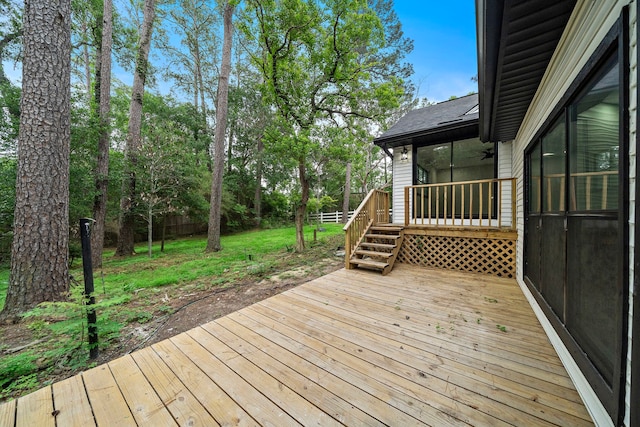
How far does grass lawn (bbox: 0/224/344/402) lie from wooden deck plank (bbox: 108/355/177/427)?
1.76 feet

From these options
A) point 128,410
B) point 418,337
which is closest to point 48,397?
point 128,410

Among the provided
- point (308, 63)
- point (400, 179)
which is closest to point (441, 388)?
point (400, 179)

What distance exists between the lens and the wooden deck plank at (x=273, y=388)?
142 cm

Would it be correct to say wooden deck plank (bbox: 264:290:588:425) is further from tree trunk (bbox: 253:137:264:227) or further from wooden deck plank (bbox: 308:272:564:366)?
tree trunk (bbox: 253:137:264:227)

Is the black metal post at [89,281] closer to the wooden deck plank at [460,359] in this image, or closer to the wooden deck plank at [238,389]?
the wooden deck plank at [238,389]

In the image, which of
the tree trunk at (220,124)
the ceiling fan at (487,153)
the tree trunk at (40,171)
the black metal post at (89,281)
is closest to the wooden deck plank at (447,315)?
the black metal post at (89,281)

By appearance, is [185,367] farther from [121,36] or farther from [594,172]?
[121,36]

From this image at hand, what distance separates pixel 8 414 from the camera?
4.87 ft

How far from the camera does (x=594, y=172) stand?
1543 mm

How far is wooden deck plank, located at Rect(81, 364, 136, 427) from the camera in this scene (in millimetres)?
1435

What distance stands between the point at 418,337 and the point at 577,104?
247 centimetres

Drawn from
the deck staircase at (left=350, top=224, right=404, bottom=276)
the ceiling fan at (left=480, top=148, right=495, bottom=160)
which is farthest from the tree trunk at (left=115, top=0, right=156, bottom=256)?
the ceiling fan at (left=480, top=148, right=495, bottom=160)

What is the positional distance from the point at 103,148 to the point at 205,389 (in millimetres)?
8430

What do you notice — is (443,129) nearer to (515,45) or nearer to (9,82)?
(515,45)
